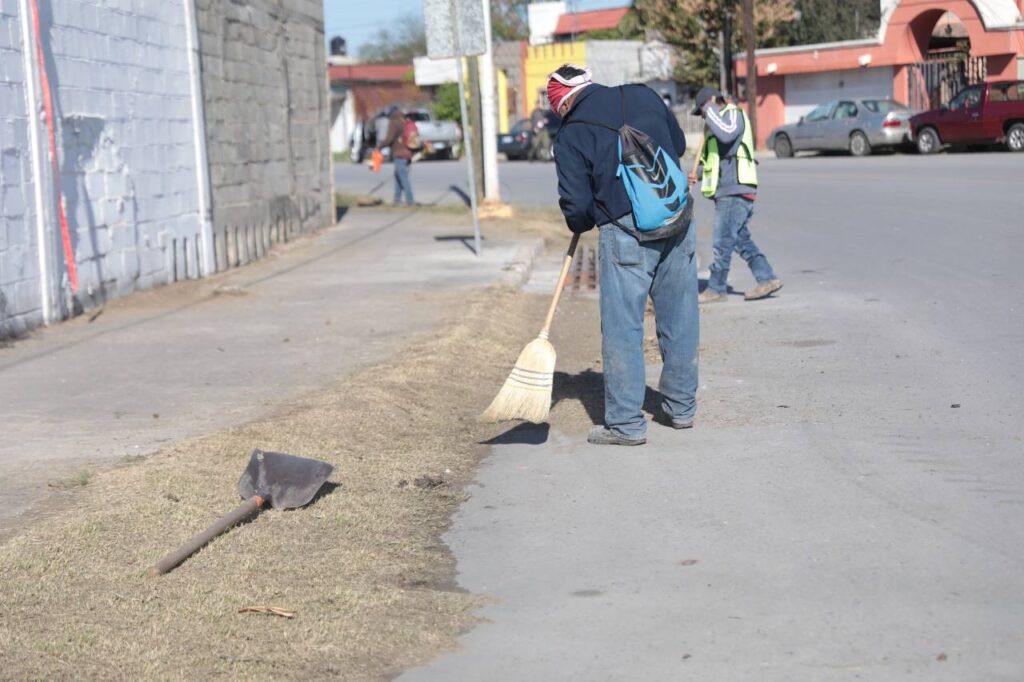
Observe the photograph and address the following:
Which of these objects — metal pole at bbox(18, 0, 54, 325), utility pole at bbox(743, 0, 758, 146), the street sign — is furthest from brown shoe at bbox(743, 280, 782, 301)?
utility pole at bbox(743, 0, 758, 146)

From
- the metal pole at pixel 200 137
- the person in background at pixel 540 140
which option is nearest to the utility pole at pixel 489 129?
the metal pole at pixel 200 137

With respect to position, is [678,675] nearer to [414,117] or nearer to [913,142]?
[913,142]

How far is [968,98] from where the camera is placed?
1155 inches

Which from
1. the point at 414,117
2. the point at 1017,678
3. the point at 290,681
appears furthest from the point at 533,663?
the point at 414,117

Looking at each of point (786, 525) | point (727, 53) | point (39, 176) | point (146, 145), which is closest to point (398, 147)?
point (146, 145)

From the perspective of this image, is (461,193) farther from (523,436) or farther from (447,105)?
(447,105)

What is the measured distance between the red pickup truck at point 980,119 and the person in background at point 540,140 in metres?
12.9

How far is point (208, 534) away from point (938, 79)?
3678 centimetres

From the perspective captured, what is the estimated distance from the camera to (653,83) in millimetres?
57312

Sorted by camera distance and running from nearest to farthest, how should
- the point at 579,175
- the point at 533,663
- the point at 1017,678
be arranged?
the point at 1017,678 < the point at 533,663 < the point at 579,175

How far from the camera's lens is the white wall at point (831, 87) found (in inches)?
1556

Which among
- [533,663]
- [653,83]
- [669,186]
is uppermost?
[653,83]

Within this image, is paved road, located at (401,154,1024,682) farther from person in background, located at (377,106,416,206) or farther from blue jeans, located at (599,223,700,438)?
person in background, located at (377,106,416,206)

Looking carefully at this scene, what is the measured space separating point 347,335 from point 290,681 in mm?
6327
